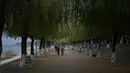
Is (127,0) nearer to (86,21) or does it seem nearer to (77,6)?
(77,6)

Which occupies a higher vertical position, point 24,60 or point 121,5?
point 121,5

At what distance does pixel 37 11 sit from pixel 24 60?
11695mm

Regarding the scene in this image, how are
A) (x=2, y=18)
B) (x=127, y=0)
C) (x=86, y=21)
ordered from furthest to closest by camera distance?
(x=86, y=21) < (x=2, y=18) < (x=127, y=0)

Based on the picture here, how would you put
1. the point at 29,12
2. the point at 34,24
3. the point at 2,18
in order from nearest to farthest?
the point at 2,18 → the point at 29,12 → the point at 34,24

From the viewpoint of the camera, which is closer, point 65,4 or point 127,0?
point 127,0

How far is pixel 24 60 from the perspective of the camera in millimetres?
30422

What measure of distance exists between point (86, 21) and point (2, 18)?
8582mm

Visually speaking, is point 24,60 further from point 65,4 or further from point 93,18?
point 65,4

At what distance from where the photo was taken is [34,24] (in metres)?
21.7

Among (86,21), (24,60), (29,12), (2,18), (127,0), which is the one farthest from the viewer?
(24,60)

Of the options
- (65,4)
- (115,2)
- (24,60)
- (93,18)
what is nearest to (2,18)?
(65,4)

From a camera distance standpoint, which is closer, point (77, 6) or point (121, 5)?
point (121, 5)

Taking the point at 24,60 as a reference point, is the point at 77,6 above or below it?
above

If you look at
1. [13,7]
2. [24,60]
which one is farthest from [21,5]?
[24,60]
